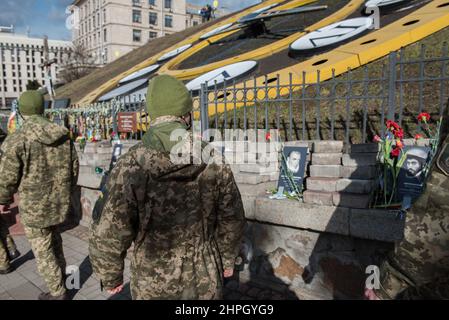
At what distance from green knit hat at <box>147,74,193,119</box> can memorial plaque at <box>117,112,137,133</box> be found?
18.1 feet

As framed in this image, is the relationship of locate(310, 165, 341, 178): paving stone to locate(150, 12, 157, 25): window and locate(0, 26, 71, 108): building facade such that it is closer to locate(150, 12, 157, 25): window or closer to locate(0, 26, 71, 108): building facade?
locate(150, 12, 157, 25): window

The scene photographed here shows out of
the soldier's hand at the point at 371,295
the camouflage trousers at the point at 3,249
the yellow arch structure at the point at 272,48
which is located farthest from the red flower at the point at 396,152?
the yellow arch structure at the point at 272,48

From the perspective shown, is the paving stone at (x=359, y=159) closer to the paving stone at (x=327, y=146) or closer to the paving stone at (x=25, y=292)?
the paving stone at (x=327, y=146)

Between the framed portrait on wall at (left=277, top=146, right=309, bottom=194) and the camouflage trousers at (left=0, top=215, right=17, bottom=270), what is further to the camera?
the camouflage trousers at (left=0, top=215, right=17, bottom=270)

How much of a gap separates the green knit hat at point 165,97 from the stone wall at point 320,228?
2.02 m

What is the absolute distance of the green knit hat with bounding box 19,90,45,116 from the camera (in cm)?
363

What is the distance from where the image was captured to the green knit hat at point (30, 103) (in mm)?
3627

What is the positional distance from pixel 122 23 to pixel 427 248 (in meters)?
63.5

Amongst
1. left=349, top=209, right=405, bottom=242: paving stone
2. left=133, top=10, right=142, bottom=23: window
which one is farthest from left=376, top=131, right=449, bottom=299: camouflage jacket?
left=133, top=10, right=142, bottom=23: window

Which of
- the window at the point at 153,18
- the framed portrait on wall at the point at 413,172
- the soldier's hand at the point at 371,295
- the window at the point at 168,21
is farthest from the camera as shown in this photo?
the window at the point at 168,21

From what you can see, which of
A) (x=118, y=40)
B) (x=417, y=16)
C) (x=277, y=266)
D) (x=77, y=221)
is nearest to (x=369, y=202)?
(x=277, y=266)

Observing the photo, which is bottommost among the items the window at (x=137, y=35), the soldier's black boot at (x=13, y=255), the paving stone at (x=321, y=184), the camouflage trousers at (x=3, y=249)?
the soldier's black boot at (x=13, y=255)

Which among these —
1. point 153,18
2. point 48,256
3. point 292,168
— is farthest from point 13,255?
point 153,18

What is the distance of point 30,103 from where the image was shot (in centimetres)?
363
